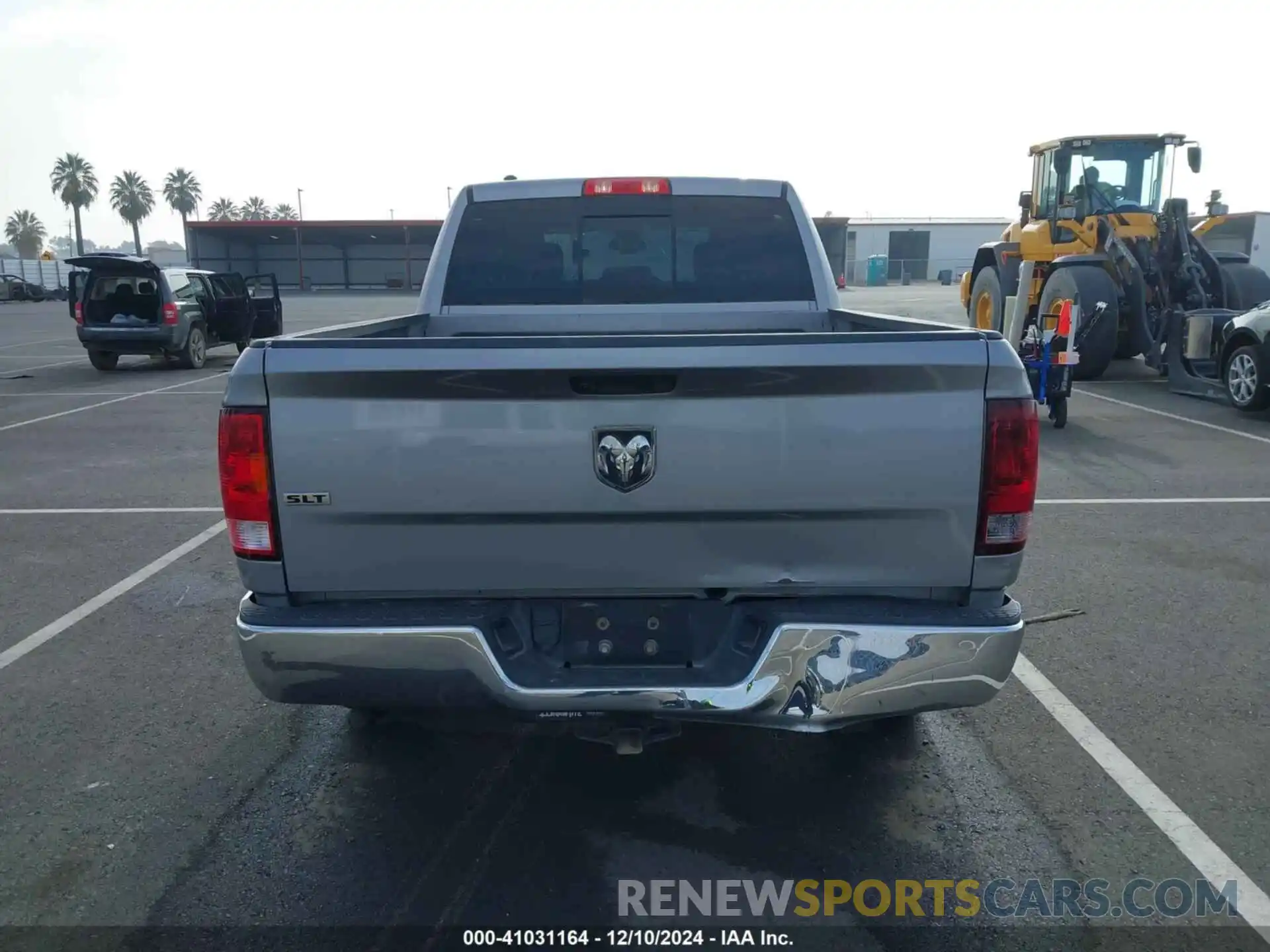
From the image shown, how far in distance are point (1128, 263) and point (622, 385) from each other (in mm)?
13286

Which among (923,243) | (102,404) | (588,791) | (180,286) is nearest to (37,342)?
(180,286)

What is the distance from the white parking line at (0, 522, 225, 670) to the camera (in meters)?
4.94

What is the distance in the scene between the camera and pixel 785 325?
4.84 metres

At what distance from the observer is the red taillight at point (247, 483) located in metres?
2.79

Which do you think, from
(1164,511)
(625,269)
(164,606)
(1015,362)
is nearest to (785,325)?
(625,269)

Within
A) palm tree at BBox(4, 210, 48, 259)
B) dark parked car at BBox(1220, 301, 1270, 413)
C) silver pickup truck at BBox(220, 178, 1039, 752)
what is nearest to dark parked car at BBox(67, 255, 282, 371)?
silver pickup truck at BBox(220, 178, 1039, 752)

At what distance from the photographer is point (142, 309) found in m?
17.6

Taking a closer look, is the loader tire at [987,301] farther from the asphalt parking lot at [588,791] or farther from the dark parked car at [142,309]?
the dark parked car at [142,309]

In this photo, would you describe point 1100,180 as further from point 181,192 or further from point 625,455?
point 181,192

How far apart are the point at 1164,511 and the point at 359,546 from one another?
6.57 m

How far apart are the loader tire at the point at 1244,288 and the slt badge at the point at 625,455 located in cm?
1389

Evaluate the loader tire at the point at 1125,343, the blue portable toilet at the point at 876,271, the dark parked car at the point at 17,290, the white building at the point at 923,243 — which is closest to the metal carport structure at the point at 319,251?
the dark parked car at the point at 17,290

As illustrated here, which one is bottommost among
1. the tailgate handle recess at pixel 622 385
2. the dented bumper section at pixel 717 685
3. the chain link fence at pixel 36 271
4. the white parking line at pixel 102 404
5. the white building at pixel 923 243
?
the white parking line at pixel 102 404

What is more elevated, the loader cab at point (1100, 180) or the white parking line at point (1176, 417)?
the loader cab at point (1100, 180)
